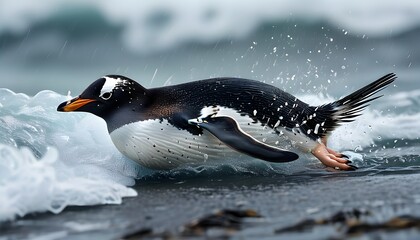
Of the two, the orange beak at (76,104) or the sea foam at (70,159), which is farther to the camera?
the orange beak at (76,104)

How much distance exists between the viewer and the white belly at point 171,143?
5.30 meters

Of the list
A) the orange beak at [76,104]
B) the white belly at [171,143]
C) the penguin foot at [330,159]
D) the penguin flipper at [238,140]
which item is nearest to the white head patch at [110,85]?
the orange beak at [76,104]

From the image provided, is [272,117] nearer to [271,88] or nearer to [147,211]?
[271,88]

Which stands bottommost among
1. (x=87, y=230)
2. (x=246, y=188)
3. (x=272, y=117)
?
(x=87, y=230)

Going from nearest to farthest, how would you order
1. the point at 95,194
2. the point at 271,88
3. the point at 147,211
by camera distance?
the point at 147,211 → the point at 95,194 → the point at 271,88

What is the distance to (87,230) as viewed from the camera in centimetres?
336

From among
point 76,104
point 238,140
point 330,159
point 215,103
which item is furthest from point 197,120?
point 330,159

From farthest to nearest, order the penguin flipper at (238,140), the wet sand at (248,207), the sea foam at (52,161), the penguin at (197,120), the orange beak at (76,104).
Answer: the orange beak at (76,104), the penguin at (197,120), the penguin flipper at (238,140), the sea foam at (52,161), the wet sand at (248,207)

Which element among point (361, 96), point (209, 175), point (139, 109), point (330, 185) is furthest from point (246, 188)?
point (361, 96)

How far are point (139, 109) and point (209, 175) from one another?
670mm

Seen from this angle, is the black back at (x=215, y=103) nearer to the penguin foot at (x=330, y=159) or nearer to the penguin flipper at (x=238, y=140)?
the penguin flipper at (x=238, y=140)

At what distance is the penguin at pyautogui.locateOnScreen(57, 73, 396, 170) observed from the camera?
5.30 metres

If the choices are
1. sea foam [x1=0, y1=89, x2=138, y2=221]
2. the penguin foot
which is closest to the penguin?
the penguin foot

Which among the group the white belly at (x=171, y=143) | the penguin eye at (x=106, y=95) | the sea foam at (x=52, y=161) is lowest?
the sea foam at (x=52, y=161)
